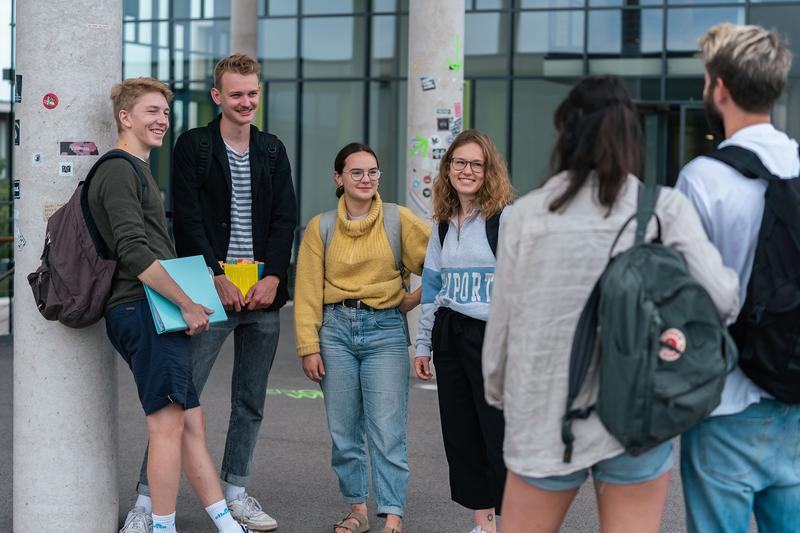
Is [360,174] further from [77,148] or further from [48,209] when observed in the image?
[48,209]

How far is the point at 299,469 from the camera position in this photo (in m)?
7.14

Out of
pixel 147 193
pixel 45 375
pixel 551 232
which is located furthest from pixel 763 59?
pixel 45 375

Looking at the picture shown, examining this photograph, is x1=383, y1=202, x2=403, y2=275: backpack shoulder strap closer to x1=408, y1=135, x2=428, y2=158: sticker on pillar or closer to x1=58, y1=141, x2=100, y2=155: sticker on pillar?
x1=58, y1=141, x2=100, y2=155: sticker on pillar

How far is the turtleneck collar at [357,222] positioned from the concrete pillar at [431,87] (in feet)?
16.6

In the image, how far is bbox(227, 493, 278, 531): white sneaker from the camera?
5793 millimetres

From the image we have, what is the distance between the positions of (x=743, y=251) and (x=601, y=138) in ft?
1.67

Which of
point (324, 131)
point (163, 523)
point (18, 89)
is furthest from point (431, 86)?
point (324, 131)

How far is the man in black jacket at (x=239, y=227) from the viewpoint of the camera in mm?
5613

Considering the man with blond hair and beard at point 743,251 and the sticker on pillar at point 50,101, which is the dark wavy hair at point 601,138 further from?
the sticker on pillar at point 50,101

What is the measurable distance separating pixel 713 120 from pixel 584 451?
3.44ft

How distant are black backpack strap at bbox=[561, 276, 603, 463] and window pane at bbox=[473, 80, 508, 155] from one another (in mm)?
Result: 17024

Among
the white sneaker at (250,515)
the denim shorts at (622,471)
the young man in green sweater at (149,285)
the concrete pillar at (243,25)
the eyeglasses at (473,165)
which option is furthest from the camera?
the concrete pillar at (243,25)

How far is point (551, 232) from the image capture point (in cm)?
321

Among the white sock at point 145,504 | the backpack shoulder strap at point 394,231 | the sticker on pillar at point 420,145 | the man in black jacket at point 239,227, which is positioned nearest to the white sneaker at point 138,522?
the white sock at point 145,504
